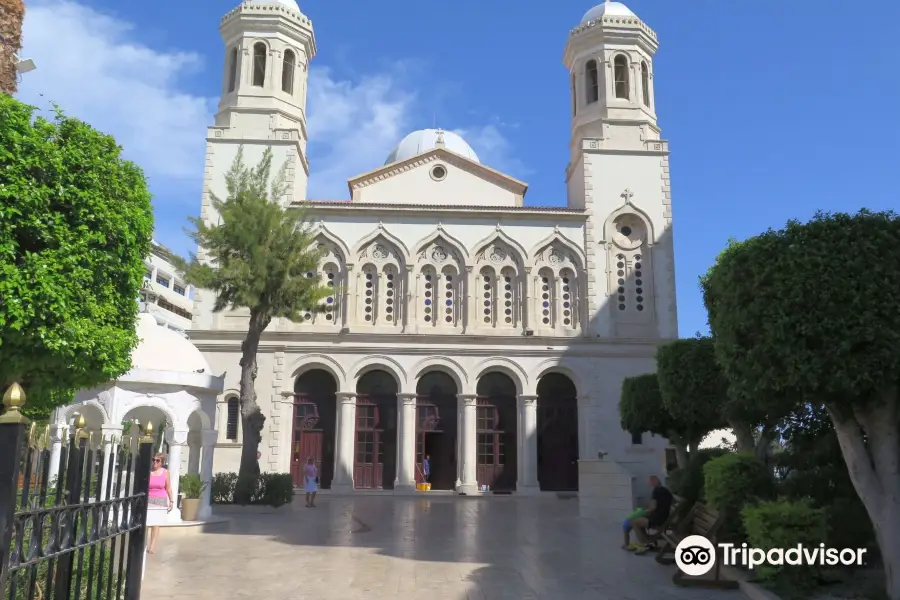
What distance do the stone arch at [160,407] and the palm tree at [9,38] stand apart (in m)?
→ 6.71

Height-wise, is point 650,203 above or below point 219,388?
above

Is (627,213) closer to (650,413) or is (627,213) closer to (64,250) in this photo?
(650,413)

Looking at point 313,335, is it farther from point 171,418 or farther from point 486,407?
point 171,418

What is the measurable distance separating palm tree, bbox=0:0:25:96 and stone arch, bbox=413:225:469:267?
54.8ft

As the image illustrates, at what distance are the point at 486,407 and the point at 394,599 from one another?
66.1ft

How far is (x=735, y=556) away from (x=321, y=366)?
66.2 feet

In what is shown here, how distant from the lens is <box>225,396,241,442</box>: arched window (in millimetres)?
26847

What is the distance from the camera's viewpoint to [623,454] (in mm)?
27234

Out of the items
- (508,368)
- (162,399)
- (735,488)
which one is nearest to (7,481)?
(735,488)

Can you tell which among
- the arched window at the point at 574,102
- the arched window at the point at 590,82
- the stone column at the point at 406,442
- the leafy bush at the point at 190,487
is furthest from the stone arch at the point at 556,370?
the leafy bush at the point at 190,487

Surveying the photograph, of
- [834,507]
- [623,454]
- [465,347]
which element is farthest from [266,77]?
[834,507]

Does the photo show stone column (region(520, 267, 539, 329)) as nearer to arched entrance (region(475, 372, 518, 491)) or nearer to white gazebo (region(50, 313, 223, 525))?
arched entrance (region(475, 372, 518, 491))

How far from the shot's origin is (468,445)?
90.1 ft

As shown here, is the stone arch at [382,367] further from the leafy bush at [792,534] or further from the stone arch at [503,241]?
the leafy bush at [792,534]
